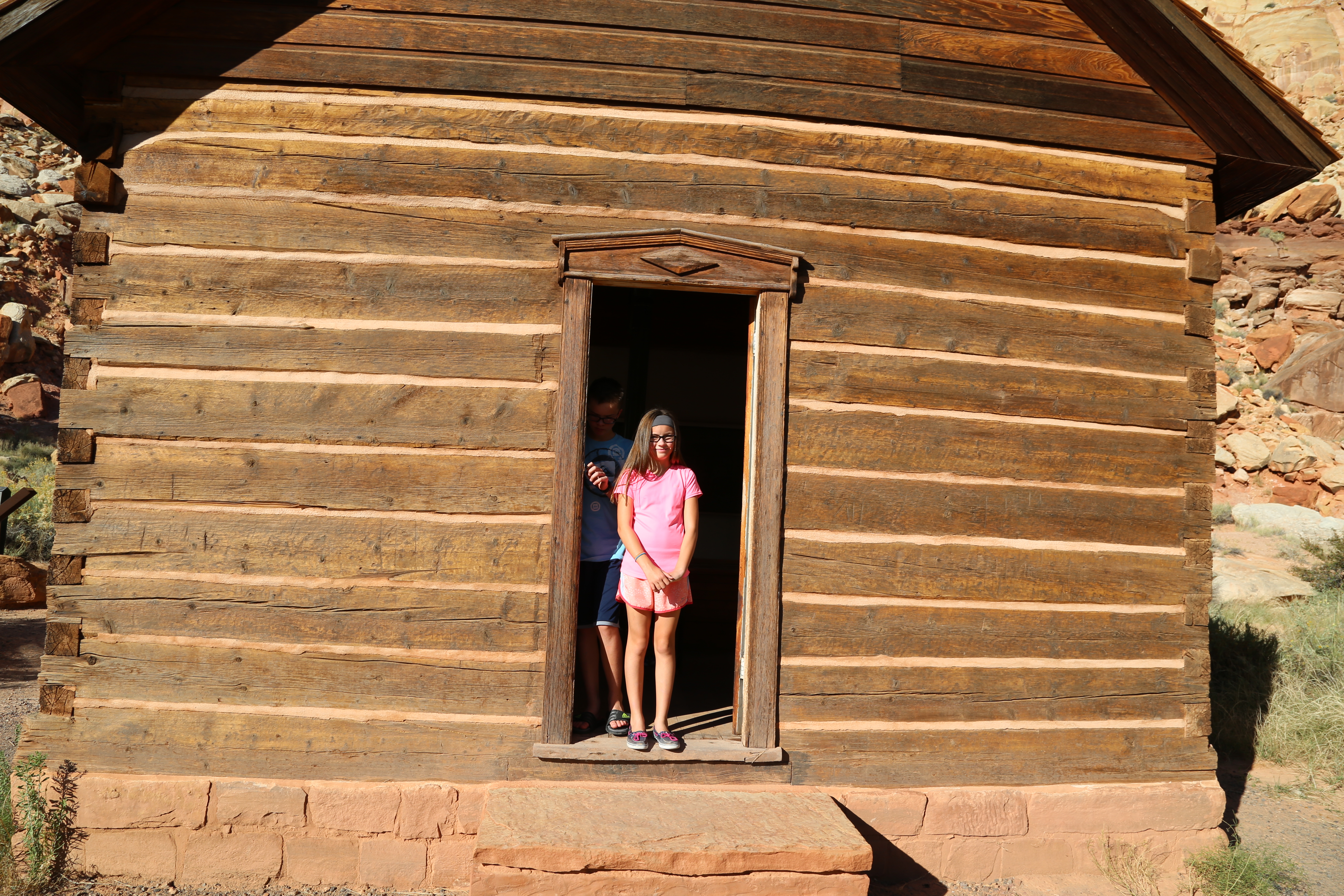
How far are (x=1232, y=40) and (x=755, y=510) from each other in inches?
1599

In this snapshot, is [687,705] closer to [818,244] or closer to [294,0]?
[818,244]

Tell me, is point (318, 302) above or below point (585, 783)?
above

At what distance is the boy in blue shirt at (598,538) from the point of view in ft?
14.1

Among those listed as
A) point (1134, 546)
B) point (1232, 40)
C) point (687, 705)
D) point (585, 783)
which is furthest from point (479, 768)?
point (1232, 40)

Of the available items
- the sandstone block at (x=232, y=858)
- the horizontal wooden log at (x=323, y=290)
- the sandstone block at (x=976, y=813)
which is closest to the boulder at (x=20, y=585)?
the sandstone block at (x=232, y=858)

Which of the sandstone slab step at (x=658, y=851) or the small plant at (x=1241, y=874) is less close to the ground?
the sandstone slab step at (x=658, y=851)

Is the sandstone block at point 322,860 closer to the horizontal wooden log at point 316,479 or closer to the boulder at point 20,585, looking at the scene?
the horizontal wooden log at point 316,479

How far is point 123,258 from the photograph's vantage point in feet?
12.8

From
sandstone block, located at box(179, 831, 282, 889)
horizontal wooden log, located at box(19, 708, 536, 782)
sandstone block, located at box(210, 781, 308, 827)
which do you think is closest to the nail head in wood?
horizontal wooden log, located at box(19, 708, 536, 782)

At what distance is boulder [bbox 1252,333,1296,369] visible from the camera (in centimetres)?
2220

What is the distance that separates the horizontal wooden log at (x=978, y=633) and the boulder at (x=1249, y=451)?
18.5 m

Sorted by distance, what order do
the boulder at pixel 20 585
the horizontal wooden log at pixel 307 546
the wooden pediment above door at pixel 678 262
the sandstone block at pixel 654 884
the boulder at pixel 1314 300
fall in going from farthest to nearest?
the boulder at pixel 1314 300 < the boulder at pixel 20 585 < the wooden pediment above door at pixel 678 262 < the horizontal wooden log at pixel 307 546 < the sandstone block at pixel 654 884

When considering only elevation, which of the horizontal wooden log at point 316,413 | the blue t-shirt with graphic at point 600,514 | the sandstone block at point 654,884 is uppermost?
the horizontal wooden log at point 316,413

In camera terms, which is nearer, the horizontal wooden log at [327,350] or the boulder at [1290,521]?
the horizontal wooden log at [327,350]
